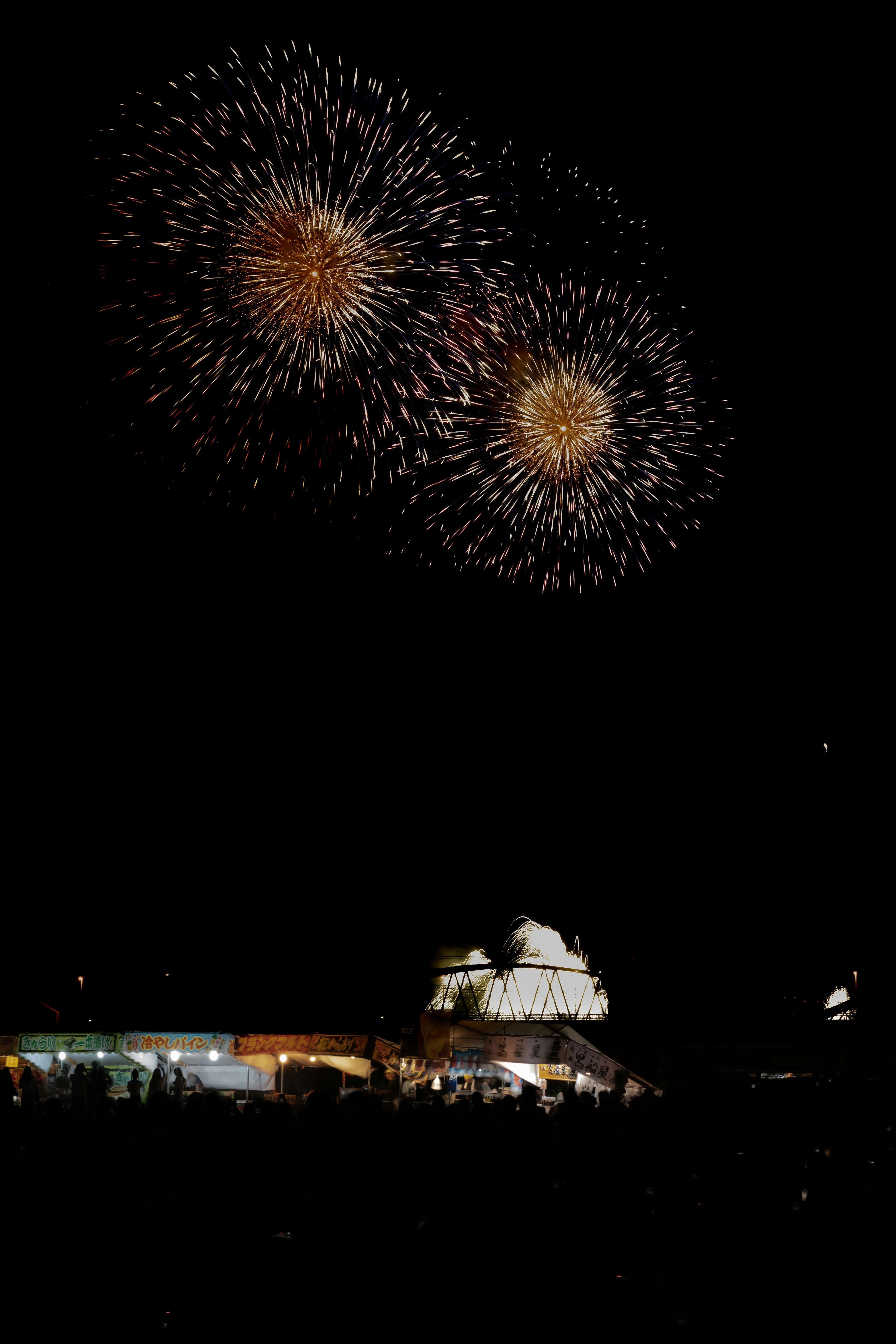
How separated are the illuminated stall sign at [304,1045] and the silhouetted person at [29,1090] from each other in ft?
13.4

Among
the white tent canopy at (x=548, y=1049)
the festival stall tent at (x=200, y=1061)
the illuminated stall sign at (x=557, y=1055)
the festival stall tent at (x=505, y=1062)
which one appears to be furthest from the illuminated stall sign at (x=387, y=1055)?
the festival stall tent at (x=200, y=1061)

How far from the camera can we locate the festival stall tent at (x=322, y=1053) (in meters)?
20.4

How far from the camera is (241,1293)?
136 inches

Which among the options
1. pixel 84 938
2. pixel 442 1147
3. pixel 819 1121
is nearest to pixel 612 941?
pixel 84 938

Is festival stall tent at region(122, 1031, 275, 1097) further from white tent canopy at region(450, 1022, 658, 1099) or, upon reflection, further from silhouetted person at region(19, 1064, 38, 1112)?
white tent canopy at region(450, 1022, 658, 1099)

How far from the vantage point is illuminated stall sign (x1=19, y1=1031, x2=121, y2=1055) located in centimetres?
2205

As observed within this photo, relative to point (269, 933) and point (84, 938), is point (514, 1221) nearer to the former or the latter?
point (269, 933)

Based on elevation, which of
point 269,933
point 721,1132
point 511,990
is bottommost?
point 721,1132

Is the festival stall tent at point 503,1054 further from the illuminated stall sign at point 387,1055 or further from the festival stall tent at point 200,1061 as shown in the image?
the festival stall tent at point 200,1061

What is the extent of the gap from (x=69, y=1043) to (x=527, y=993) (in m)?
15.2

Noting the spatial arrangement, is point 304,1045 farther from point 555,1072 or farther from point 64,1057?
point 64,1057

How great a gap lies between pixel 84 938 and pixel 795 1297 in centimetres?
6890

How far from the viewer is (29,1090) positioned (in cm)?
1714

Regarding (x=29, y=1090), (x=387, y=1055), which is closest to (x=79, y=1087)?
(x=29, y=1090)
